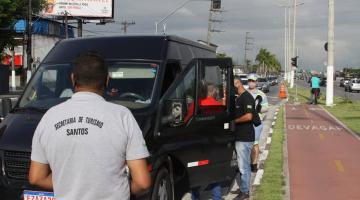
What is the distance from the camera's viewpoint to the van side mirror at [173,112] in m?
5.86

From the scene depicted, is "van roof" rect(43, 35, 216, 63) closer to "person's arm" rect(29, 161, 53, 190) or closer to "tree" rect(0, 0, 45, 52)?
"person's arm" rect(29, 161, 53, 190)

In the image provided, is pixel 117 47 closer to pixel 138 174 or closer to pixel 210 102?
pixel 210 102

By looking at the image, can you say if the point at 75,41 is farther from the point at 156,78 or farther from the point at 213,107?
the point at 213,107

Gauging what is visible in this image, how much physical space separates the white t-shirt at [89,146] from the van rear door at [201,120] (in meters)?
2.89

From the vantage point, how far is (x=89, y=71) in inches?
117

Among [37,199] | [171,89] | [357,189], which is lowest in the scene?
[357,189]

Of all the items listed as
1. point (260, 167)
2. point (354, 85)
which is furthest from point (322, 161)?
point (354, 85)

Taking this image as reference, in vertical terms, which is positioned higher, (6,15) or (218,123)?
(6,15)

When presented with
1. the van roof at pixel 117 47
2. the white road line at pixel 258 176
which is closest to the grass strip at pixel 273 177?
the white road line at pixel 258 176

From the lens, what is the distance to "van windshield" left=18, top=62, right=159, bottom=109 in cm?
636

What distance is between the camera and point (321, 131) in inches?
719

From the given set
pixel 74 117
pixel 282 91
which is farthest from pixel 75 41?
pixel 282 91

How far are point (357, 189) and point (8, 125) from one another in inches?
225

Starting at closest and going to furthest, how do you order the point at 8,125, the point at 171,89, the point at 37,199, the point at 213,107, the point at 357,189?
the point at 37,199 < the point at 8,125 < the point at 171,89 < the point at 213,107 < the point at 357,189
